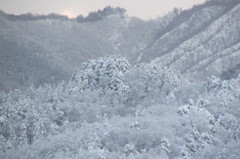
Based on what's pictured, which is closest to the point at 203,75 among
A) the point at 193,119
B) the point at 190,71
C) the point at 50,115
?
the point at 190,71

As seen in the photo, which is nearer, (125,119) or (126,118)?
(125,119)

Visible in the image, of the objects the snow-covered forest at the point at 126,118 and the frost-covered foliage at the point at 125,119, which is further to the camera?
the frost-covered foliage at the point at 125,119

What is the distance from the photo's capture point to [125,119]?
55.8m

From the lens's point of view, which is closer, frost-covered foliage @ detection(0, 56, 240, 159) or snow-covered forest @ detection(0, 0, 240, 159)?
snow-covered forest @ detection(0, 0, 240, 159)

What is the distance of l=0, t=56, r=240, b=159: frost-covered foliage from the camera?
39594 millimetres

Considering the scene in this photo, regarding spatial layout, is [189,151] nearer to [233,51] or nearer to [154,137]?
[154,137]

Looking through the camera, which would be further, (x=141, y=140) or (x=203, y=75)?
(x=203, y=75)

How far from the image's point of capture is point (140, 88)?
8169 centimetres

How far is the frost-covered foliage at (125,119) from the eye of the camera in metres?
39.6

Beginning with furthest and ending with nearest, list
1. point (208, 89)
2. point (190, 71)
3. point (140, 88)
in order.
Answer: point (190, 71), point (140, 88), point (208, 89)

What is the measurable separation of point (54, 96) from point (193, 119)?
44603 mm

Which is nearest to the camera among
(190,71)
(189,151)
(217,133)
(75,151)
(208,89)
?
(189,151)

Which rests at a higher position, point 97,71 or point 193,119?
point 97,71

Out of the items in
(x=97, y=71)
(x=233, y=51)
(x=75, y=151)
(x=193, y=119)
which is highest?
(x=233, y=51)
